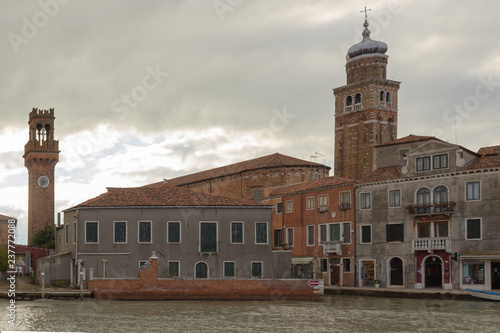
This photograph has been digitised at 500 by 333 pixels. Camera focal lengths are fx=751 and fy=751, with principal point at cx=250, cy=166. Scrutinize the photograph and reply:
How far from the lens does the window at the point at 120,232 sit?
4256cm

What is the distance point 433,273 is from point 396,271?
7.52ft

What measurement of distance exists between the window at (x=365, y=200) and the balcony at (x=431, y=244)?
435 cm

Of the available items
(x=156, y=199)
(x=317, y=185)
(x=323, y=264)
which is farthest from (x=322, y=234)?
(x=156, y=199)

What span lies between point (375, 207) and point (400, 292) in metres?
7.60

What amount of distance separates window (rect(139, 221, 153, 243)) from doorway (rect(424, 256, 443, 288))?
16385 millimetres

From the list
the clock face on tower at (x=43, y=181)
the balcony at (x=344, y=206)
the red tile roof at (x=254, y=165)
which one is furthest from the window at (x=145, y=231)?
the clock face on tower at (x=43, y=181)

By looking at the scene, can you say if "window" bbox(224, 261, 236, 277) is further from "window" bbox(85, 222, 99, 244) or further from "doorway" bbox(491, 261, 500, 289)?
"doorway" bbox(491, 261, 500, 289)

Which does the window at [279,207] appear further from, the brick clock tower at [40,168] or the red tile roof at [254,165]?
the brick clock tower at [40,168]

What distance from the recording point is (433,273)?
44.8 metres

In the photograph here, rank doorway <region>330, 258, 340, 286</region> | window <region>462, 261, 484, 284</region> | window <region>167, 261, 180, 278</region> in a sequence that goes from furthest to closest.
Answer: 1. doorway <region>330, 258, 340, 286</region>
2. window <region>167, 261, 180, 278</region>
3. window <region>462, 261, 484, 284</region>

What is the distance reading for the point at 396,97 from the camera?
8150cm

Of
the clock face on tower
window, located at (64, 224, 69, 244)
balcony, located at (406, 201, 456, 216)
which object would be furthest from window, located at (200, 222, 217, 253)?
the clock face on tower

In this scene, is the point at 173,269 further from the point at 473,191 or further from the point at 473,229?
the point at 473,191

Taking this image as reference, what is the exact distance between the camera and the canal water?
89.4 feet
